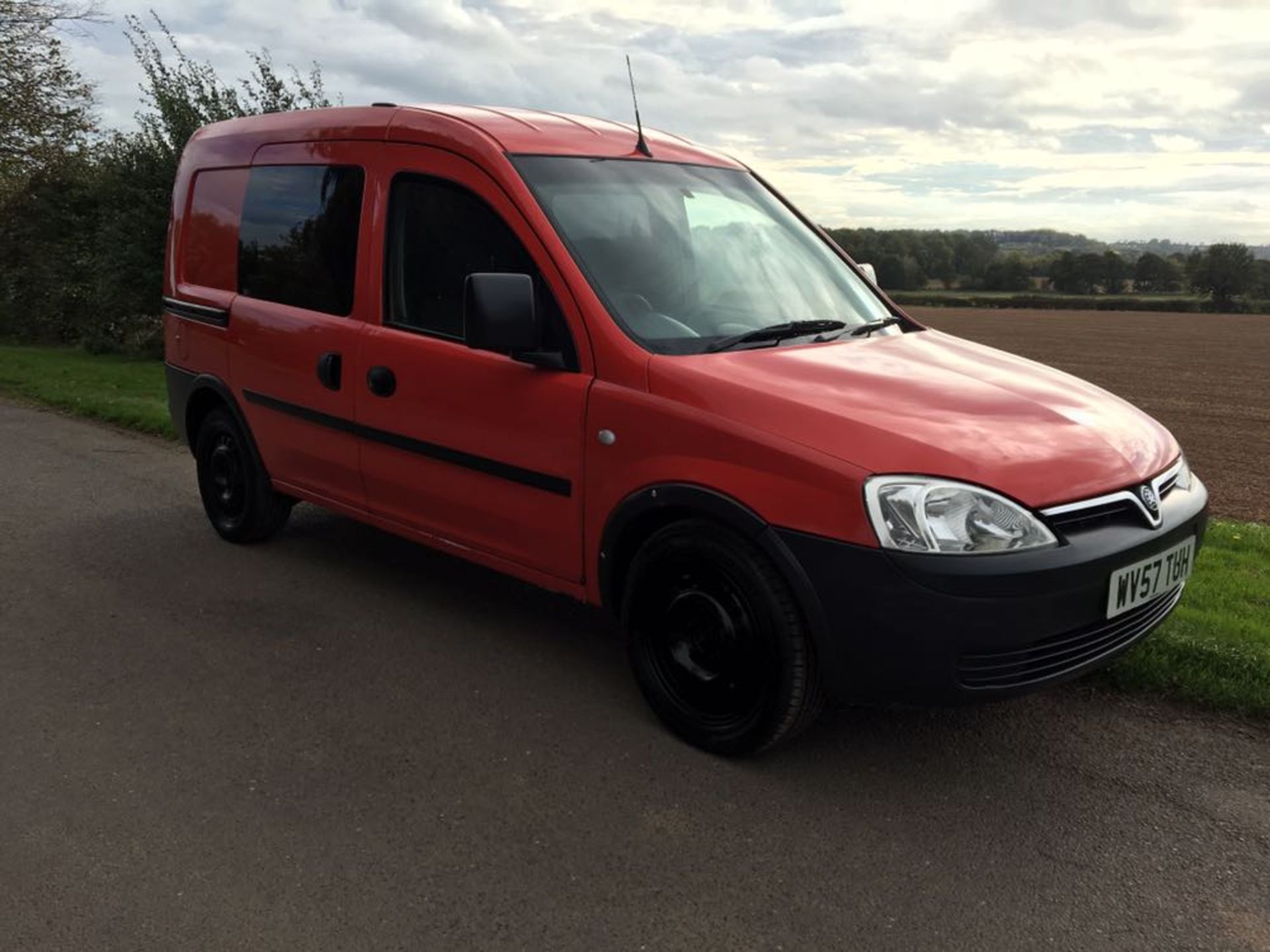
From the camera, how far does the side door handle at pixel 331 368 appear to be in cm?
458

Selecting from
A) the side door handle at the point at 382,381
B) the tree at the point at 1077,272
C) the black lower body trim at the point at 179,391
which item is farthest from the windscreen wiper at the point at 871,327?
the tree at the point at 1077,272

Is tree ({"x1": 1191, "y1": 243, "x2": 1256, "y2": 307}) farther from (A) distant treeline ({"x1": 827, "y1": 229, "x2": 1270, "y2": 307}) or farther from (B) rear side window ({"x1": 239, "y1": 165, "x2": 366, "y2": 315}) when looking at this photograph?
(B) rear side window ({"x1": 239, "y1": 165, "x2": 366, "y2": 315})

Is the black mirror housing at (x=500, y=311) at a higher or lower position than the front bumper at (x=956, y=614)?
higher

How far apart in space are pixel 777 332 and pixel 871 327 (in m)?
0.55

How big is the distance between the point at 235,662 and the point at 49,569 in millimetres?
1834

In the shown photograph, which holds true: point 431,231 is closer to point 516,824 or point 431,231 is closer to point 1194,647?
point 516,824

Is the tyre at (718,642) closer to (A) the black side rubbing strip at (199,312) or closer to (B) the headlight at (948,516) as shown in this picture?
(B) the headlight at (948,516)

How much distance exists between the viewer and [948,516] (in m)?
2.90

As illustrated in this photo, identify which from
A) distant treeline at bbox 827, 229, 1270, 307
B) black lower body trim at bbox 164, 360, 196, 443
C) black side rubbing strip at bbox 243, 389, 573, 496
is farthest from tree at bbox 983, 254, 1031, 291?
black side rubbing strip at bbox 243, 389, 573, 496

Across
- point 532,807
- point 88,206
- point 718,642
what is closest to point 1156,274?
point 88,206

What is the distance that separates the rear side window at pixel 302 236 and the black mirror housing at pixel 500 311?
48.6 inches

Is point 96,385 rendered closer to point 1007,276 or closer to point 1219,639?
point 1219,639

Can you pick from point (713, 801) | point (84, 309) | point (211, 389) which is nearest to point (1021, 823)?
point (713, 801)

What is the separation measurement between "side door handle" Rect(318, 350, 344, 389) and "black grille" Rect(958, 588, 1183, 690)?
2910mm
